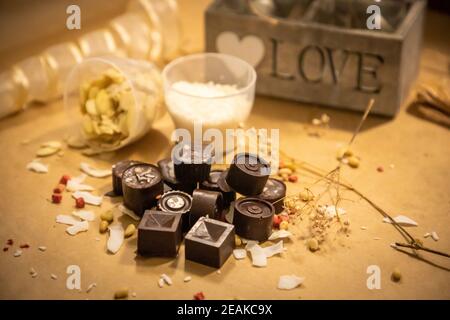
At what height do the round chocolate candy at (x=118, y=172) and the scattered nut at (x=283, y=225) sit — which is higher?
the round chocolate candy at (x=118, y=172)

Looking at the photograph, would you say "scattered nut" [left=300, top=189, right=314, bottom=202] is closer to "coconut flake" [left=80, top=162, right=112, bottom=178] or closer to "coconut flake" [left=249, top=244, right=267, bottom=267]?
"coconut flake" [left=249, top=244, right=267, bottom=267]

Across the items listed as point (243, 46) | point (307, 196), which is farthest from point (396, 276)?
point (243, 46)

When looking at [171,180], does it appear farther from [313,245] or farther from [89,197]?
[313,245]

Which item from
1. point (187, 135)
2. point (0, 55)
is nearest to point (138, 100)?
point (187, 135)

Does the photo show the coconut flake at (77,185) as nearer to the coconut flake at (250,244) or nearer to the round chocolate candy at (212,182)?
the round chocolate candy at (212,182)

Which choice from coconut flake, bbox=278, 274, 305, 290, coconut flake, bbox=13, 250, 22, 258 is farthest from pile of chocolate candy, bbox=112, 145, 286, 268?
coconut flake, bbox=13, 250, 22, 258

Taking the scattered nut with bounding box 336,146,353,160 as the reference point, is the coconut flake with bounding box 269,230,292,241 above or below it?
below

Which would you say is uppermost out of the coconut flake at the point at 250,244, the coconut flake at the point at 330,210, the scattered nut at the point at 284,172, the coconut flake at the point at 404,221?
the scattered nut at the point at 284,172

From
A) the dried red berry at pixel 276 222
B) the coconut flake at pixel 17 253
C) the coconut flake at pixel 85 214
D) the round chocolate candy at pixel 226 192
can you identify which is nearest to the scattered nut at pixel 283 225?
the dried red berry at pixel 276 222
